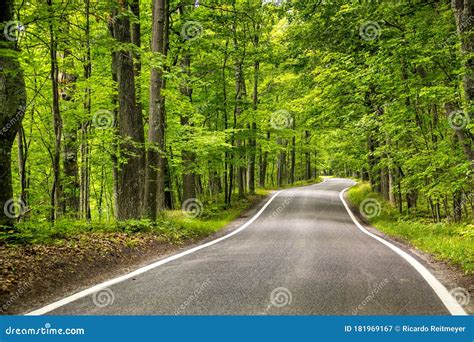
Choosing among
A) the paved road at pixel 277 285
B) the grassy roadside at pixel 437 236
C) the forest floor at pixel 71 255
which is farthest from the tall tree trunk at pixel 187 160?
the paved road at pixel 277 285

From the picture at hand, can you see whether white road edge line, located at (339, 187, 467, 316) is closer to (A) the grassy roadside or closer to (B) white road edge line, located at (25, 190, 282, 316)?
(A) the grassy roadside

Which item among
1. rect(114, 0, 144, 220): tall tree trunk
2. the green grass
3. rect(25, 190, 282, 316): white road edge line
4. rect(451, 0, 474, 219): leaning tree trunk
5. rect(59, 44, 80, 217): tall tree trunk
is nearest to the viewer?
rect(25, 190, 282, 316): white road edge line

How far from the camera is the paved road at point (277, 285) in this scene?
14.6 ft

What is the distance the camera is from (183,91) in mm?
19312

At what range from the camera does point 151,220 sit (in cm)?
1096

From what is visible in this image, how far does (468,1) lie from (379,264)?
648 centimetres

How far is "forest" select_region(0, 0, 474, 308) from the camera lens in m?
8.46

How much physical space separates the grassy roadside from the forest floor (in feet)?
19.4

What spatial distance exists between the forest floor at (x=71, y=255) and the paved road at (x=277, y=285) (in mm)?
710

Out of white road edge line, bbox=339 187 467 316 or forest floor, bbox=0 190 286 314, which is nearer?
white road edge line, bbox=339 187 467 316

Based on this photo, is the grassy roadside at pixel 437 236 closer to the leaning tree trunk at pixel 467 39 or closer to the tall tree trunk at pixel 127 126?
the leaning tree trunk at pixel 467 39

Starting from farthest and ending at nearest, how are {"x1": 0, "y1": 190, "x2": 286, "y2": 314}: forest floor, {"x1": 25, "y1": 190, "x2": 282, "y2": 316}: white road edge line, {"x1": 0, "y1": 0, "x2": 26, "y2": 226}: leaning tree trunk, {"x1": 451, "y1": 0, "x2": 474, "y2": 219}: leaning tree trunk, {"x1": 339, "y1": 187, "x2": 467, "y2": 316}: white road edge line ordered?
1. {"x1": 451, "y1": 0, "x2": 474, "y2": 219}: leaning tree trunk
2. {"x1": 0, "y1": 0, "x2": 26, "y2": 226}: leaning tree trunk
3. {"x1": 0, "y1": 190, "x2": 286, "y2": 314}: forest floor
4. {"x1": 339, "y1": 187, "x2": 467, "y2": 316}: white road edge line
5. {"x1": 25, "y1": 190, "x2": 282, "y2": 316}: white road edge line

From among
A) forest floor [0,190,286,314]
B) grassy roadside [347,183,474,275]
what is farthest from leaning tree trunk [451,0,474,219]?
forest floor [0,190,286,314]

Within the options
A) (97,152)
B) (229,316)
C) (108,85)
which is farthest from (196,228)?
(229,316)
